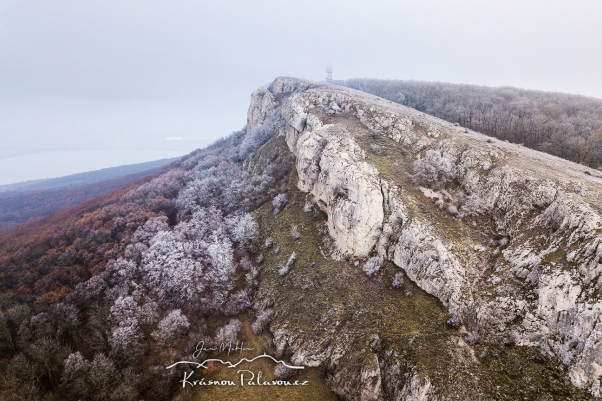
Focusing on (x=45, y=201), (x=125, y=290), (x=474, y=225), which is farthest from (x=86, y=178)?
(x=474, y=225)

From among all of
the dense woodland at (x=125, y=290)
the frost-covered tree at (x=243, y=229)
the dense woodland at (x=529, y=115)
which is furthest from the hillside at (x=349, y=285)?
the dense woodland at (x=529, y=115)

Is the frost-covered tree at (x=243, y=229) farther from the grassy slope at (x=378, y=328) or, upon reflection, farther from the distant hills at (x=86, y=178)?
the distant hills at (x=86, y=178)

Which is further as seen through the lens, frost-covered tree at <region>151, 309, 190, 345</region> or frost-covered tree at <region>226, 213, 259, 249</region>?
frost-covered tree at <region>226, 213, 259, 249</region>

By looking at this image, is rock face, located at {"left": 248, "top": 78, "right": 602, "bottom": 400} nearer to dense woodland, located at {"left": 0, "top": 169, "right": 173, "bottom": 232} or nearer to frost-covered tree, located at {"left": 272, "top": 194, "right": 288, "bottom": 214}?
frost-covered tree, located at {"left": 272, "top": 194, "right": 288, "bottom": 214}

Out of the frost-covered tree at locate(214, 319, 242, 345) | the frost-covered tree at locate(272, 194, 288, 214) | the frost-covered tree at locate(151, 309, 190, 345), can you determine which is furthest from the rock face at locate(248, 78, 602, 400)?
the frost-covered tree at locate(151, 309, 190, 345)
